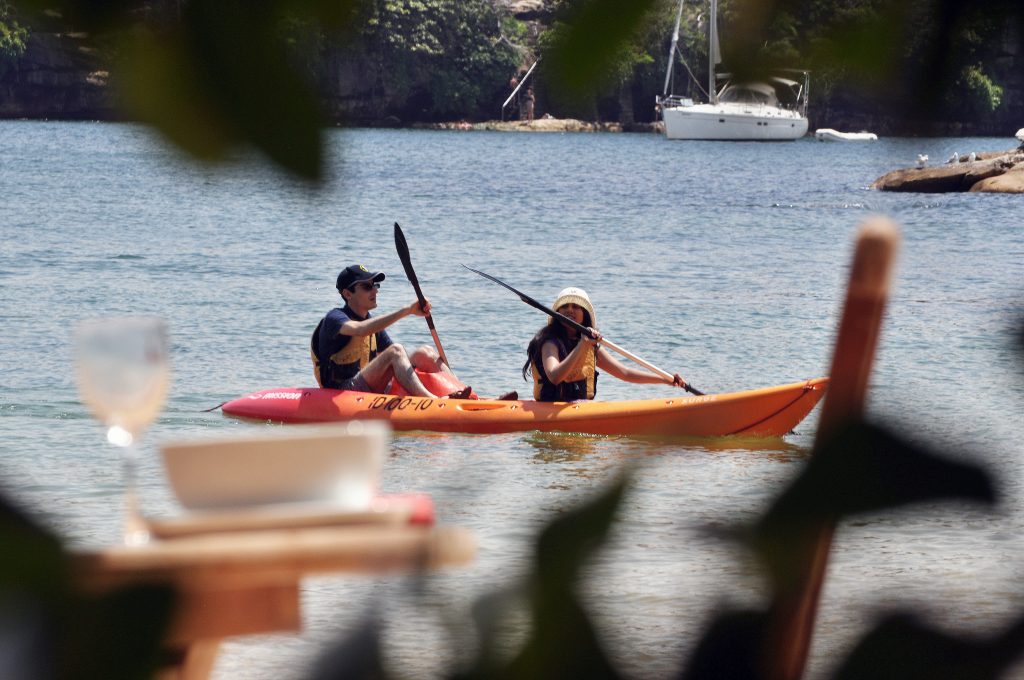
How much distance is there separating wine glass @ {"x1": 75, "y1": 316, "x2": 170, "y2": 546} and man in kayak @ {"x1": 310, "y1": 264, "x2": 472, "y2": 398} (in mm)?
8482

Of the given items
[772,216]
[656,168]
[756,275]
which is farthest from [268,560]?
[656,168]

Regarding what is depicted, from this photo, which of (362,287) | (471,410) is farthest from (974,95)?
(471,410)

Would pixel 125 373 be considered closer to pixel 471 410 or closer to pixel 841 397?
pixel 841 397

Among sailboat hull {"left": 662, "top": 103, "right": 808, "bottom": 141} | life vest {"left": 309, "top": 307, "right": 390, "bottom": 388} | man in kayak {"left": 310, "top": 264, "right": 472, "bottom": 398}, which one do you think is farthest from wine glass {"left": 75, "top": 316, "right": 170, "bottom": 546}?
life vest {"left": 309, "top": 307, "right": 390, "bottom": 388}

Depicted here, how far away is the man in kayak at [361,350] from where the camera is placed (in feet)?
33.1

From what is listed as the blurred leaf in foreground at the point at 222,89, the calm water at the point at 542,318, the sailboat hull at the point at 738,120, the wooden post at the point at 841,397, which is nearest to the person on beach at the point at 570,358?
the calm water at the point at 542,318

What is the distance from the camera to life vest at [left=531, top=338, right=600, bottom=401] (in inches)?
398

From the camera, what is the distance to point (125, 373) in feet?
4.73

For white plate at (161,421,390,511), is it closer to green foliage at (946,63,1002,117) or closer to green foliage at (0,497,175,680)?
green foliage at (0,497,175,680)

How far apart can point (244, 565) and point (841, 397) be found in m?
0.39

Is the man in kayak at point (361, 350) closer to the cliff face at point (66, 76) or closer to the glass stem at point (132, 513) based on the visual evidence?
the glass stem at point (132, 513)

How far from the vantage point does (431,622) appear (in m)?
0.82

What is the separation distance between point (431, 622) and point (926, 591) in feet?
0.98

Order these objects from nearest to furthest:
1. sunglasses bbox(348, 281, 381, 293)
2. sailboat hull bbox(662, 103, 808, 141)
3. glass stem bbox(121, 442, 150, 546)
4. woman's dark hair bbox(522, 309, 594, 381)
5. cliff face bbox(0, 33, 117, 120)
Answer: cliff face bbox(0, 33, 117, 120) < sailboat hull bbox(662, 103, 808, 141) < glass stem bbox(121, 442, 150, 546) < woman's dark hair bbox(522, 309, 594, 381) < sunglasses bbox(348, 281, 381, 293)
